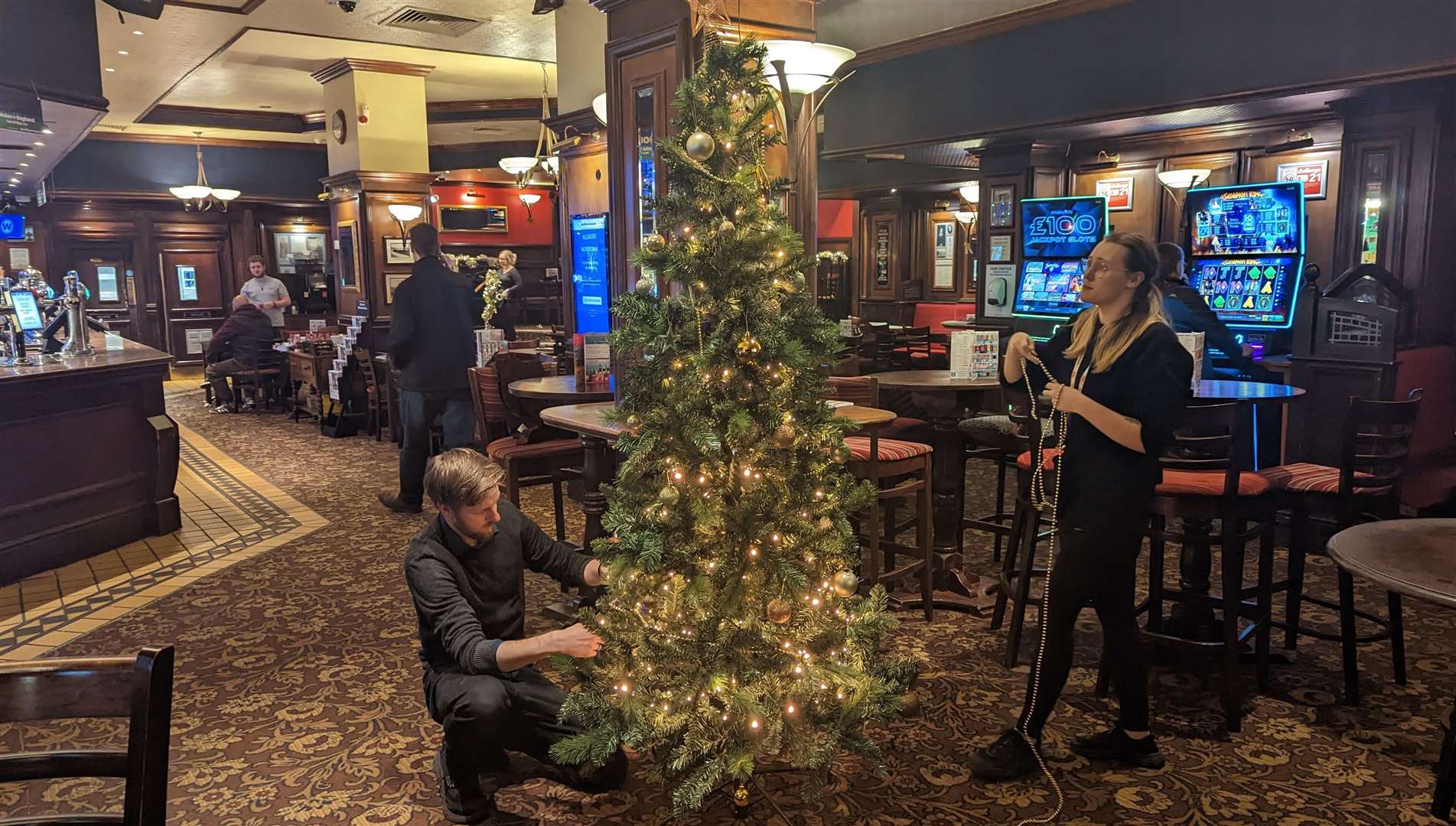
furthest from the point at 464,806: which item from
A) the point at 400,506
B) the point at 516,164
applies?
the point at 516,164

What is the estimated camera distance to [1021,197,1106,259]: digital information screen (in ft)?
28.3

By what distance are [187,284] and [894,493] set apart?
49.4 feet

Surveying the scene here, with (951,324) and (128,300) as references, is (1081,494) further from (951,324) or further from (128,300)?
(128,300)

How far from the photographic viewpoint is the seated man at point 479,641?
2.51m

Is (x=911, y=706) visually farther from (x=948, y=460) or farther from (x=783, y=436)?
(x=948, y=460)

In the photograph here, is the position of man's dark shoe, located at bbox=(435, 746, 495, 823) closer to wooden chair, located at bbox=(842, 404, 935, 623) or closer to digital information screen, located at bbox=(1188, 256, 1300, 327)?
wooden chair, located at bbox=(842, 404, 935, 623)

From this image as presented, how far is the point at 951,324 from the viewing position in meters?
10.5

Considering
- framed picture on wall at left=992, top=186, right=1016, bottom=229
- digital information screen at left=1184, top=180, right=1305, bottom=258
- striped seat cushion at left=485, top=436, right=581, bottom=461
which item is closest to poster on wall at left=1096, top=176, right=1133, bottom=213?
framed picture on wall at left=992, top=186, right=1016, bottom=229

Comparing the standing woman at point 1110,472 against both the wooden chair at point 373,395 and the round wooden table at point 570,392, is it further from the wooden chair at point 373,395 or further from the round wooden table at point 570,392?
the wooden chair at point 373,395

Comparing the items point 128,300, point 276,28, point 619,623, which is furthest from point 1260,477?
point 128,300

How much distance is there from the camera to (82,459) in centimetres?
539

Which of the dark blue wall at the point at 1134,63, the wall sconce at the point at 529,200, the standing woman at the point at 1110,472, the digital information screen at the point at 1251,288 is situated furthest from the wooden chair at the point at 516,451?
the wall sconce at the point at 529,200

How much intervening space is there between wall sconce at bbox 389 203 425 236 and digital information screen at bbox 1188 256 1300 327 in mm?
7576

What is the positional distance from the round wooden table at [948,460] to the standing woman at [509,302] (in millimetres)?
5287
